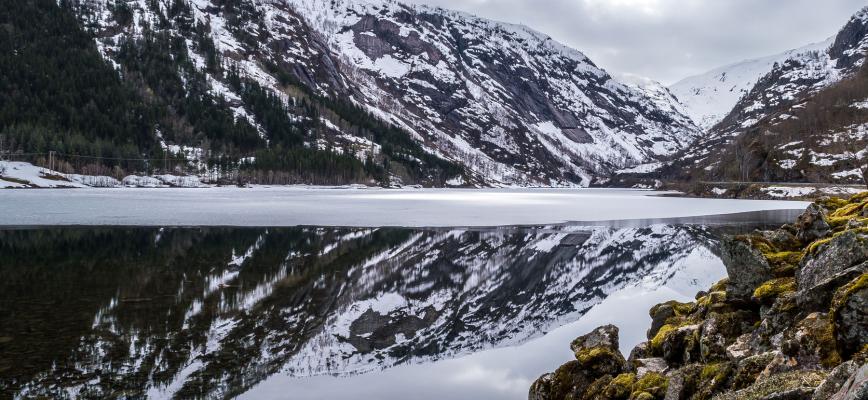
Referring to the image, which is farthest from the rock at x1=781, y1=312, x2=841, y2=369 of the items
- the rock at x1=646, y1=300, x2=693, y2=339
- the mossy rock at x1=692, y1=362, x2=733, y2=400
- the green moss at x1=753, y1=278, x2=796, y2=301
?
the rock at x1=646, y1=300, x2=693, y2=339

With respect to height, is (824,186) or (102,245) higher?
(824,186)

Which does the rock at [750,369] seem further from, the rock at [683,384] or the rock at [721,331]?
the rock at [721,331]

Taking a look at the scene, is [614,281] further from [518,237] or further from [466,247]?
[518,237]

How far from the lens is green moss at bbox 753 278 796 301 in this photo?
40.7ft

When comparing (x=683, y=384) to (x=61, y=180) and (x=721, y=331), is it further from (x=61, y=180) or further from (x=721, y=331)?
(x=61, y=180)

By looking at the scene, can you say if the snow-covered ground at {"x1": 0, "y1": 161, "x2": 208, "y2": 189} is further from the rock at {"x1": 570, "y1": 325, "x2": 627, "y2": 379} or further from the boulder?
the boulder

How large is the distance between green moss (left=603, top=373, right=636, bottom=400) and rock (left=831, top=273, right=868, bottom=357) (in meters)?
3.85

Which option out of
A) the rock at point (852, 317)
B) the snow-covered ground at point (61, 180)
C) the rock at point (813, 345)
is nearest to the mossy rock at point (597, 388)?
the rock at point (813, 345)

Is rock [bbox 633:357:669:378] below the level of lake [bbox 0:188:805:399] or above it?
above

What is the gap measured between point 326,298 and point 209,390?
984cm

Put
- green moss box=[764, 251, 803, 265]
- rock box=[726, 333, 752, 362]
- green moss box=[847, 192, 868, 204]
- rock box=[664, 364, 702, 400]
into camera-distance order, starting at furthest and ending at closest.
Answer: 1. green moss box=[847, 192, 868, 204]
2. green moss box=[764, 251, 803, 265]
3. rock box=[726, 333, 752, 362]
4. rock box=[664, 364, 702, 400]

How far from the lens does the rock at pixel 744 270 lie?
13891mm

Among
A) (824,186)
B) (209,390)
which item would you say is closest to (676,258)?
(209,390)

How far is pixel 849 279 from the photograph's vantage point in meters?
9.29
